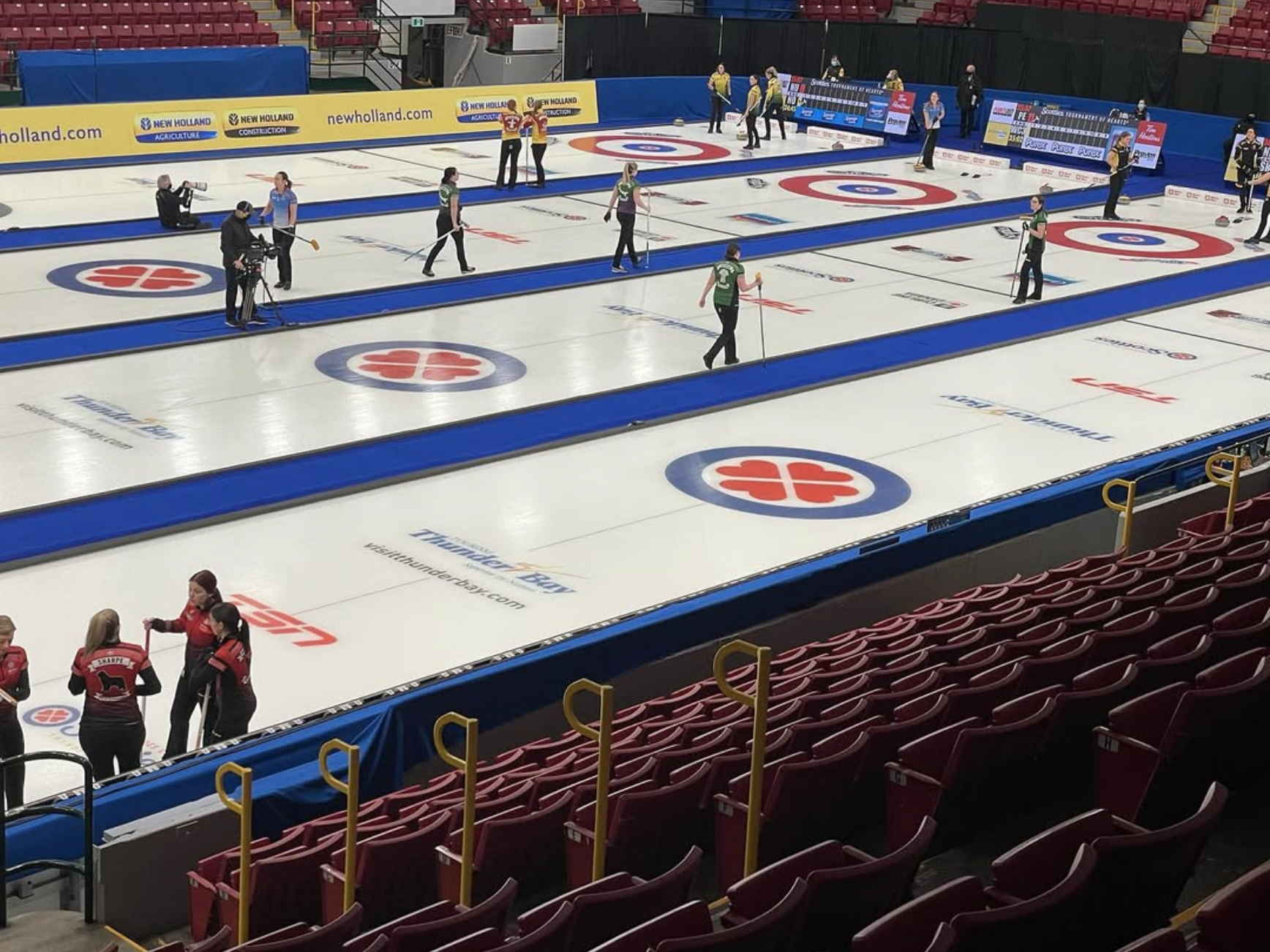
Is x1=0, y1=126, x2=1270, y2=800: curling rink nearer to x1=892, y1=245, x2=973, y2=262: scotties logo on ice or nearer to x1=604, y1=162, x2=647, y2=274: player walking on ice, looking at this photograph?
x1=892, y1=245, x2=973, y2=262: scotties logo on ice

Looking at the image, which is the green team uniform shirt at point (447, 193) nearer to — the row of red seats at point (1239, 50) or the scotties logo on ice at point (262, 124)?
the scotties logo on ice at point (262, 124)

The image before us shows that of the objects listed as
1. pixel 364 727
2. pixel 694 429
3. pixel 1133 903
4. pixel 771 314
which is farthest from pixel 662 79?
pixel 1133 903

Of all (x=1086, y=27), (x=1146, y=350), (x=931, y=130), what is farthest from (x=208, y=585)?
(x=1086, y=27)

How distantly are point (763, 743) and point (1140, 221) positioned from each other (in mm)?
25960

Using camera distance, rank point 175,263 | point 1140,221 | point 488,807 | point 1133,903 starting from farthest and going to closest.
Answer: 1. point 1140,221
2. point 175,263
3. point 488,807
4. point 1133,903

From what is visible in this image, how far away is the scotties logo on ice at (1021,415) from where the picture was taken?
17656mm

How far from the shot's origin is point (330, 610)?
12.7m

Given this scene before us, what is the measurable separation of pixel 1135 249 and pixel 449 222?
1182 centimetres

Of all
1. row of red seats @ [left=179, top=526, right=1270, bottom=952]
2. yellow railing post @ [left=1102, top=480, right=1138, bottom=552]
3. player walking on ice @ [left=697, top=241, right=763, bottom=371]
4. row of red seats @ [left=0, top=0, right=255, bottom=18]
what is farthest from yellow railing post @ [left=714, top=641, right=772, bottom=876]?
row of red seats @ [left=0, top=0, right=255, bottom=18]

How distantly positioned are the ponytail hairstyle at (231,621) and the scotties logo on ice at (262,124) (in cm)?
2500

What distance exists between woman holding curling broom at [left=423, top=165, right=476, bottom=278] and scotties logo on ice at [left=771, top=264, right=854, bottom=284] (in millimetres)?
4796

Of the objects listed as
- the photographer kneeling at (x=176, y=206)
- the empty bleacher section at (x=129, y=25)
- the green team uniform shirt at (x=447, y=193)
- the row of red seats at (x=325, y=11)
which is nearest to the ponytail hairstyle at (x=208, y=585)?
the green team uniform shirt at (x=447, y=193)

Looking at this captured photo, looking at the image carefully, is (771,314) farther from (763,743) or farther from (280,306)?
(763,743)

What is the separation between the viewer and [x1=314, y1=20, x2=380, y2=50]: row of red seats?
38.8 m
